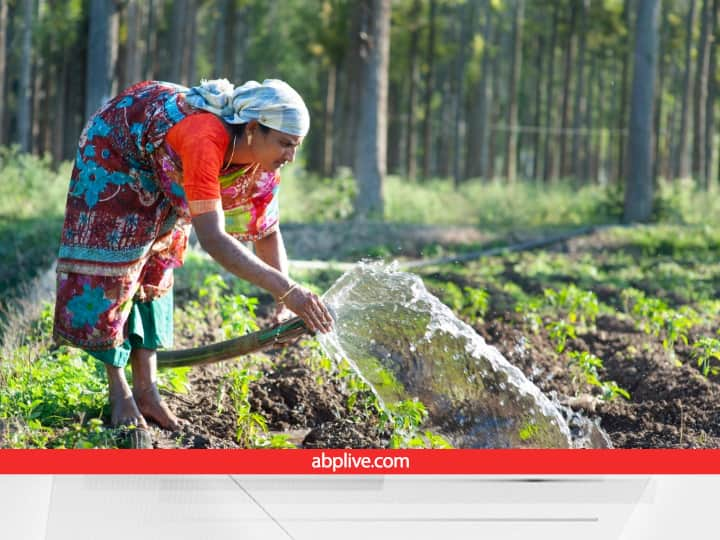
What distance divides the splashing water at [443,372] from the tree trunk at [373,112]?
10.1 metres

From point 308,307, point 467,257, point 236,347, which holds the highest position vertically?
point 308,307

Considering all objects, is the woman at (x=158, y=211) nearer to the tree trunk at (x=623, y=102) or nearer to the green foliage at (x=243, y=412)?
the green foliage at (x=243, y=412)

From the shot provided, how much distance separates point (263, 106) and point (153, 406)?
4.68 ft

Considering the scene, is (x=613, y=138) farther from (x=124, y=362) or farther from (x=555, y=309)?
(x=124, y=362)

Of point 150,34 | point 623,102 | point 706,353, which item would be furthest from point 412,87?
point 706,353

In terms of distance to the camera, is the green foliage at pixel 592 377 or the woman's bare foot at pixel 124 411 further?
the green foliage at pixel 592 377

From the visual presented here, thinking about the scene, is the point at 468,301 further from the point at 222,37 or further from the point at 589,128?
the point at 589,128

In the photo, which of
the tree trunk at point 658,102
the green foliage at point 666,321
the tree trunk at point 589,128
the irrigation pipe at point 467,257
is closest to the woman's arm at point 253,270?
the green foliage at point 666,321

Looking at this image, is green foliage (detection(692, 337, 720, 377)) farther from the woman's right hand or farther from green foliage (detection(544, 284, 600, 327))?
the woman's right hand

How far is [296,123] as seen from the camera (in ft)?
10.6

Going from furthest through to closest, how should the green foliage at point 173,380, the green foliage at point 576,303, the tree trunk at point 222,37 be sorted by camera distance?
1. the tree trunk at point 222,37
2. the green foliage at point 576,303
3. the green foliage at point 173,380

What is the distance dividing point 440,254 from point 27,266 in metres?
4.28

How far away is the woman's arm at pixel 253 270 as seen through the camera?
3209 mm

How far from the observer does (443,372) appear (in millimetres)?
4094
